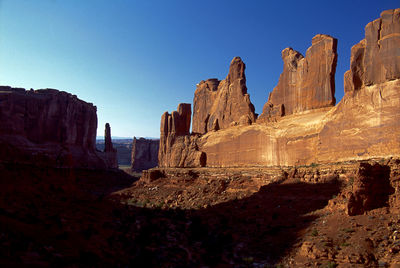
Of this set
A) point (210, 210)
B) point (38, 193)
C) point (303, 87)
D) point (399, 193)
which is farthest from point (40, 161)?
point (399, 193)

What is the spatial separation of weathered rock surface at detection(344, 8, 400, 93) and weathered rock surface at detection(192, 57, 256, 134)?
12343mm

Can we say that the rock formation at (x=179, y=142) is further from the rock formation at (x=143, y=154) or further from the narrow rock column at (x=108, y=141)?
the rock formation at (x=143, y=154)

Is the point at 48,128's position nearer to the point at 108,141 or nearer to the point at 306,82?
the point at 108,141

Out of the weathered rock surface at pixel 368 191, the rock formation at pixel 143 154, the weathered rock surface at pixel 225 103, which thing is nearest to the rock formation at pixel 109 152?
the rock formation at pixel 143 154

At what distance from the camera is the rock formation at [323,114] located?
18.6 m

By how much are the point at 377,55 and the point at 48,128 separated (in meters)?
51.1

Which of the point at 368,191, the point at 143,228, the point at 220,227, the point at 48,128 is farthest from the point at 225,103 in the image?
the point at 48,128

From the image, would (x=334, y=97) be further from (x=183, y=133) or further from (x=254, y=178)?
(x=183, y=133)

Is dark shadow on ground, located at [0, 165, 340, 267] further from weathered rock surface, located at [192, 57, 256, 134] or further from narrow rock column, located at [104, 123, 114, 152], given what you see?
narrow rock column, located at [104, 123, 114, 152]

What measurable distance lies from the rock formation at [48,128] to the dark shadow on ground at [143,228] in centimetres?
1306

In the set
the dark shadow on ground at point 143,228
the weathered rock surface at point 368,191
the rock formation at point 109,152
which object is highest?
the rock formation at point 109,152

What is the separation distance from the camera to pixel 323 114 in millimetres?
23531

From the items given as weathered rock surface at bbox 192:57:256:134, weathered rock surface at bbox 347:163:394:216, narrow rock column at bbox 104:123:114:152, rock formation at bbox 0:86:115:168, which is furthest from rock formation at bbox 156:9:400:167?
narrow rock column at bbox 104:123:114:152

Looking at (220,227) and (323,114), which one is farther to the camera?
(323,114)
